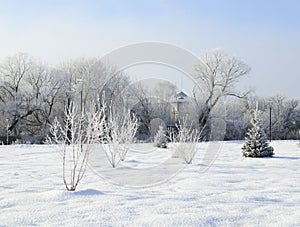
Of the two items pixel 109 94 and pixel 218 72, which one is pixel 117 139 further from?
pixel 218 72

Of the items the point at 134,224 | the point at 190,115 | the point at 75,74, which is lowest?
the point at 134,224

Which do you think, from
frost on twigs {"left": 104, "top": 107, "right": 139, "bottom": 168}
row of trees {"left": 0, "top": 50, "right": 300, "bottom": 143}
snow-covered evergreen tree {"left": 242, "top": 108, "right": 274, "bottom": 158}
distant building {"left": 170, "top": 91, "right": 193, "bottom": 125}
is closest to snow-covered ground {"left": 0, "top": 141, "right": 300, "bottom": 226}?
frost on twigs {"left": 104, "top": 107, "right": 139, "bottom": 168}

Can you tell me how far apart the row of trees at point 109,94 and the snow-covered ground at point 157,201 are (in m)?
17.7

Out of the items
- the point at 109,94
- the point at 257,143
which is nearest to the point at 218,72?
the point at 109,94

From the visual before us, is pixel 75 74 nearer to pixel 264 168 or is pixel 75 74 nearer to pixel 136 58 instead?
pixel 136 58

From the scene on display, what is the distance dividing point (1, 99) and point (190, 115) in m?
15.7

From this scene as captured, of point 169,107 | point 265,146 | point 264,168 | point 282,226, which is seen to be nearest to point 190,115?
point 169,107

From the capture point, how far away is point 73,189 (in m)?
5.39

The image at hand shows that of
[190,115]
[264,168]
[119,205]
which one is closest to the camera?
[119,205]

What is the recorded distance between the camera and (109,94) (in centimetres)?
2548

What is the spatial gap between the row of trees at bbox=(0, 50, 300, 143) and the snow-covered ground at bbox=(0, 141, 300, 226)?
1767cm

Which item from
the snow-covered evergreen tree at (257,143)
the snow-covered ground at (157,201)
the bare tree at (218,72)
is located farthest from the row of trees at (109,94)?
the snow-covered ground at (157,201)

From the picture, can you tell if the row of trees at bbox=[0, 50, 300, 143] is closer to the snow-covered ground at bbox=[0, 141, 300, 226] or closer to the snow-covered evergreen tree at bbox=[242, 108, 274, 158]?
the snow-covered evergreen tree at bbox=[242, 108, 274, 158]

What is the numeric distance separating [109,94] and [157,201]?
2110 cm
